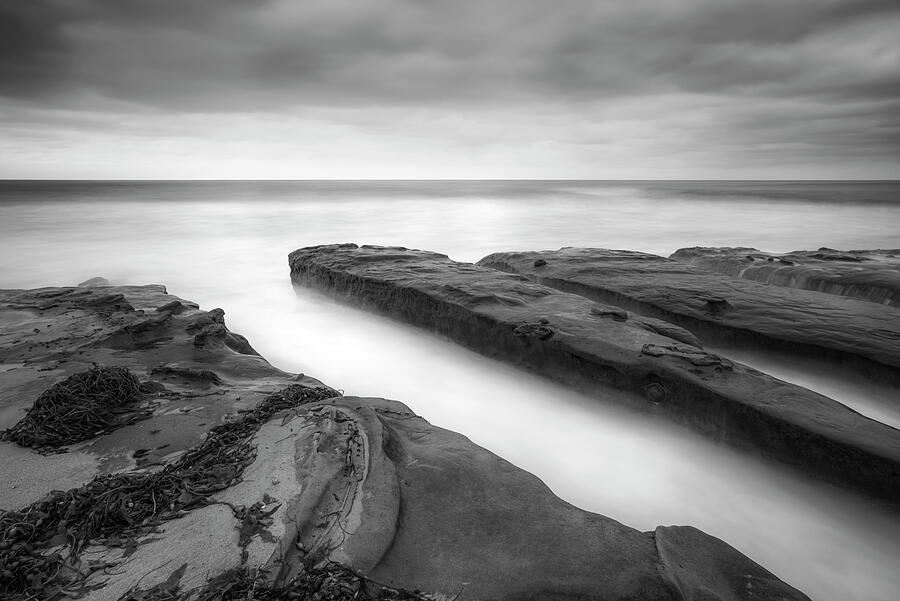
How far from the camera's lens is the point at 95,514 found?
2.53 meters

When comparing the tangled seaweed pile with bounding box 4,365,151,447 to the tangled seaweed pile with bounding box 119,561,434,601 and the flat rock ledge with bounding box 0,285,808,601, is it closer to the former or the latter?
the flat rock ledge with bounding box 0,285,808,601

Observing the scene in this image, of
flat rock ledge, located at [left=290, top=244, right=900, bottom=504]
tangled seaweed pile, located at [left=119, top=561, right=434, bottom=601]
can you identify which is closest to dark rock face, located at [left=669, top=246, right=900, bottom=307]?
flat rock ledge, located at [left=290, top=244, right=900, bottom=504]

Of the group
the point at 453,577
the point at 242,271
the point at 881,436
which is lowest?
the point at 242,271

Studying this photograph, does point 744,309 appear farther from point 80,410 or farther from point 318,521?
point 80,410

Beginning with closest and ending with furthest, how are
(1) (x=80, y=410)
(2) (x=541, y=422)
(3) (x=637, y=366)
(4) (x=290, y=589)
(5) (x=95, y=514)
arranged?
(4) (x=290, y=589), (5) (x=95, y=514), (1) (x=80, y=410), (3) (x=637, y=366), (2) (x=541, y=422)

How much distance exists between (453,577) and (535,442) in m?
2.29

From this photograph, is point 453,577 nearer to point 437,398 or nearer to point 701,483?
point 701,483

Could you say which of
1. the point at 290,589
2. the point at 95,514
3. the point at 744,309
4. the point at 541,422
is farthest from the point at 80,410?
the point at 744,309

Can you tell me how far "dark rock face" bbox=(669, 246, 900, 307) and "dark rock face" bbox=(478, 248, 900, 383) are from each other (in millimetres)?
1592

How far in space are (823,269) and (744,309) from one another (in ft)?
11.6

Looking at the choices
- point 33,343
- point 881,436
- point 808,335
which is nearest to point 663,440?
point 881,436

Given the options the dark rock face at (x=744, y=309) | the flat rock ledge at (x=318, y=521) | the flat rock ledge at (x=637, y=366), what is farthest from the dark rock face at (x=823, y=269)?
the flat rock ledge at (x=318, y=521)

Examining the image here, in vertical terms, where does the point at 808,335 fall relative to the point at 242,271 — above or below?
above

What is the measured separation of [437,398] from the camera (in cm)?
533
